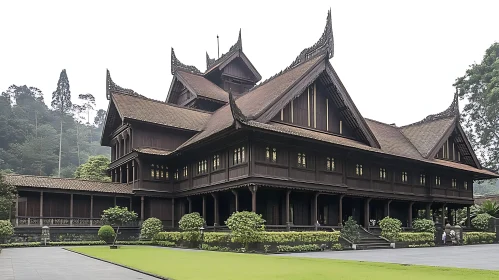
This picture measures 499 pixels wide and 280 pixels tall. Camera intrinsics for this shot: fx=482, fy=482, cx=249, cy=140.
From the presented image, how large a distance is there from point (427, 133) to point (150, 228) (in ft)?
81.2

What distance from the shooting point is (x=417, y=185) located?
3803cm

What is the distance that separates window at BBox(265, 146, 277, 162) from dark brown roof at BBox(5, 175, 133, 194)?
1265 centimetres

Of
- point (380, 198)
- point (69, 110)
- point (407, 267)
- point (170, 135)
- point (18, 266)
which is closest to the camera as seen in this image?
point (407, 267)

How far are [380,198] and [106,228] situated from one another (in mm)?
19047

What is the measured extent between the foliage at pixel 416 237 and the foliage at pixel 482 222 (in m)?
9.03

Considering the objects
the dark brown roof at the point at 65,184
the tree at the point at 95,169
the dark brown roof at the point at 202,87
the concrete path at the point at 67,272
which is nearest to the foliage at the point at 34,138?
the tree at the point at 95,169

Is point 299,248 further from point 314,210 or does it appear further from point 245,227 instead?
point 314,210

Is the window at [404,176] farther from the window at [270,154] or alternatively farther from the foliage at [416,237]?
the window at [270,154]

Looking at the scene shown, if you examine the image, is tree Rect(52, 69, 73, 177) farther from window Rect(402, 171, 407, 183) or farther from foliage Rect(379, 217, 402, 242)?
foliage Rect(379, 217, 402, 242)

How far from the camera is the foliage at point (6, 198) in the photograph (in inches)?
1035

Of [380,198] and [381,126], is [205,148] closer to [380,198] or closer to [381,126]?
[380,198]

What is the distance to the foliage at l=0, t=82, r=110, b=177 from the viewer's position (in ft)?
237

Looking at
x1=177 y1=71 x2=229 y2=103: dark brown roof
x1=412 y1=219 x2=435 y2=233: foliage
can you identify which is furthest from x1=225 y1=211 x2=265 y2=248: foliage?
x1=177 y1=71 x2=229 y2=103: dark brown roof

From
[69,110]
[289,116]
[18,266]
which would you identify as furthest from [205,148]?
[69,110]
